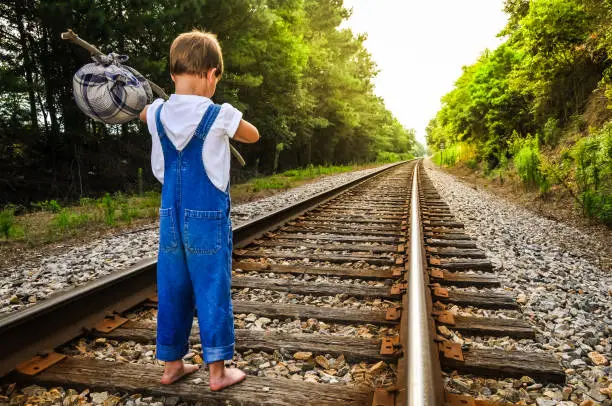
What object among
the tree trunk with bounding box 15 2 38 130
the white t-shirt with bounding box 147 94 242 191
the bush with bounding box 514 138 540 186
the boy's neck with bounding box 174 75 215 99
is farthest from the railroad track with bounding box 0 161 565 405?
the tree trunk with bounding box 15 2 38 130

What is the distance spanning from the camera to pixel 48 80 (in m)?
10.4

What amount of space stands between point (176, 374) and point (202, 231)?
0.73 meters

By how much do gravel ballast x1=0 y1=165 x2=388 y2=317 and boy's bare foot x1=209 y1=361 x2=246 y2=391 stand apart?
189 centimetres

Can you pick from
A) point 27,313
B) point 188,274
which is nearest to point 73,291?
point 27,313

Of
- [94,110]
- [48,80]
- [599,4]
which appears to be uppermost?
[599,4]

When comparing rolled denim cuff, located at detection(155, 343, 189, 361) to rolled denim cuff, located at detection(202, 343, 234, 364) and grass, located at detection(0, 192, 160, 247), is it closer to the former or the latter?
rolled denim cuff, located at detection(202, 343, 234, 364)

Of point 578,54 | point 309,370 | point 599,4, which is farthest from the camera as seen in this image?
point 578,54

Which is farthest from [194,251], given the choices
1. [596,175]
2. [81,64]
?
[81,64]

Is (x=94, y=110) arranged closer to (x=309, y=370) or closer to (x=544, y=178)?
(x=309, y=370)

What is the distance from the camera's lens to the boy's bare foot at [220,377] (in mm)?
1746

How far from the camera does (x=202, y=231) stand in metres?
1.68

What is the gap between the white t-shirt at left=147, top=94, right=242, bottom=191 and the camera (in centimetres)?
161

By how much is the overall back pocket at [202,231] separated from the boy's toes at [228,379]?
0.60m

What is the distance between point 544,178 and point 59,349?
9.29 meters
